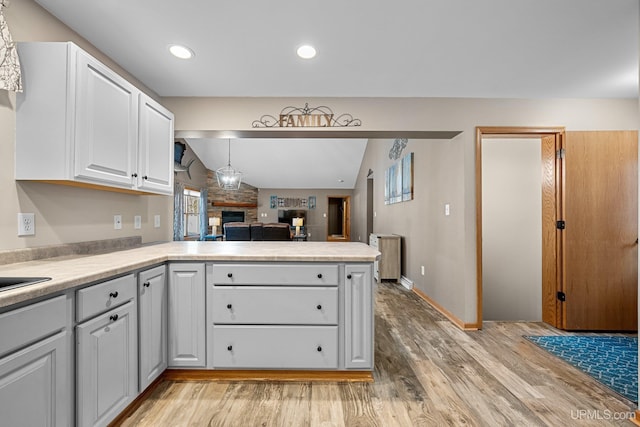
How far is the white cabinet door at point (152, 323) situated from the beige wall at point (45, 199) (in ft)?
2.02

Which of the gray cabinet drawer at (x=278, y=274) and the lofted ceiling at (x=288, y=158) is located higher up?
the lofted ceiling at (x=288, y=158)

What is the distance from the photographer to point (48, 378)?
45.2 inches

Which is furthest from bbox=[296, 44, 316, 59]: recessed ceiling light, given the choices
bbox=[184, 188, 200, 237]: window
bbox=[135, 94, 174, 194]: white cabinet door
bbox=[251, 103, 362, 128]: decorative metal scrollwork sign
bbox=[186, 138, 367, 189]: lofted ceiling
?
bbox=[184, 188, 200, 237]: window

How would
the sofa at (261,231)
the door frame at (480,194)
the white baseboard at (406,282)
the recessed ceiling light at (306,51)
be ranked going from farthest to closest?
the sofa at (261,231)
the white baseboard at (406,282)
the door frame at (480,194)
the recessed ceiling light at (306,51)

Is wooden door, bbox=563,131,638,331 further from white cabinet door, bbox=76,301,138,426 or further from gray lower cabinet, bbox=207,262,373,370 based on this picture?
white cabinet door, bbox=76,301,138,426

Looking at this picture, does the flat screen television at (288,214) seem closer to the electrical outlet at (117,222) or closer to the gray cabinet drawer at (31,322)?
the electrical outlet at (117,222)

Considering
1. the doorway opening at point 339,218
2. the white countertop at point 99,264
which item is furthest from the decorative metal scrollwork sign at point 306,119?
the doorway opening at point 339,218

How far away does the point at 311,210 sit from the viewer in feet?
37.2

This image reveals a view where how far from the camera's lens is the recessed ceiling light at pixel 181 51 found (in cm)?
214

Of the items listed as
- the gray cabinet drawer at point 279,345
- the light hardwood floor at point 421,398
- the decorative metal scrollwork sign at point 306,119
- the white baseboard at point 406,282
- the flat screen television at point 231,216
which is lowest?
the light hardwood floor at point 421,398

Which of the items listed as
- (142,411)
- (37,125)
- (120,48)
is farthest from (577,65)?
(142,411)

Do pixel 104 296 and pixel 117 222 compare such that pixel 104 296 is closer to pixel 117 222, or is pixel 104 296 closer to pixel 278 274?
pixel 278 274

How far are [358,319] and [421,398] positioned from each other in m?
0.59

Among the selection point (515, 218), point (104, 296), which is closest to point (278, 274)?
point (104, 296)
